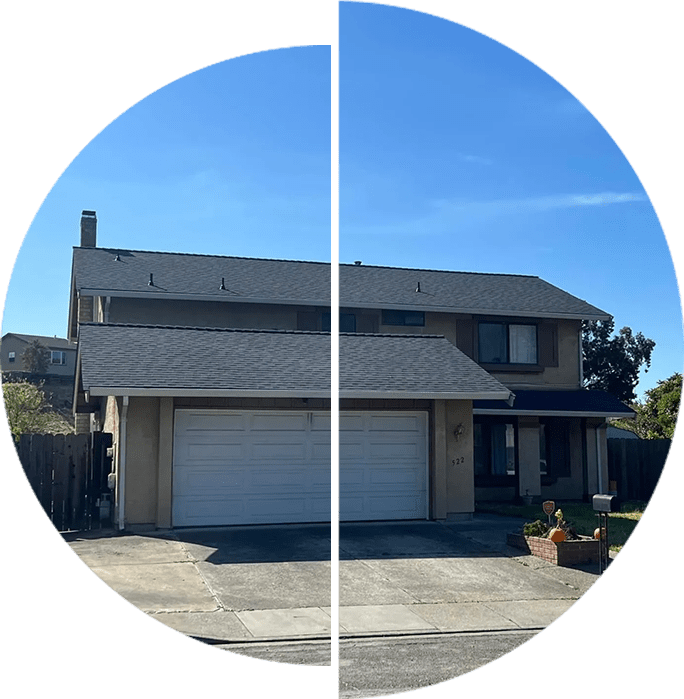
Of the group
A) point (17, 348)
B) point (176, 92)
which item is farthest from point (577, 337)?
point (17, 348)

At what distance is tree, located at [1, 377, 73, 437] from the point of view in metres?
7.27

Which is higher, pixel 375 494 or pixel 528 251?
pixel 528 251

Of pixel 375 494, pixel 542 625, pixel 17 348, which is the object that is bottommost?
pixel 542 625

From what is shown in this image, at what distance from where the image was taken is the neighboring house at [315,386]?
8.80 meters

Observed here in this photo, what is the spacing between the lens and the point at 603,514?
296 inches

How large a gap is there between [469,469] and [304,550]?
12.3 ft

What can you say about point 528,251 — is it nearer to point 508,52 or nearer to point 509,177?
point 509,177

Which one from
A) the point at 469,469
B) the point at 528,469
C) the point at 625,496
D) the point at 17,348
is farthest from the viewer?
the point at 469,469

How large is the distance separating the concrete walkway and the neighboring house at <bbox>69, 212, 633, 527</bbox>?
69 centimetres

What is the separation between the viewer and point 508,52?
668 centimetres

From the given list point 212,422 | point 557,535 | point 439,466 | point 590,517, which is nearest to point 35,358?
point 212,422

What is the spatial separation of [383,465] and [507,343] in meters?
2.30

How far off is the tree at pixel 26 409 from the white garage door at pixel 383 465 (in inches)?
143

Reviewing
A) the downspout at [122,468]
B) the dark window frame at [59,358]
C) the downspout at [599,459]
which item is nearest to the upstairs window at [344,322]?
the downspout at [122,468]
